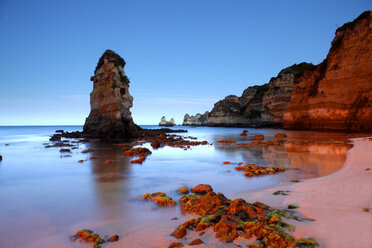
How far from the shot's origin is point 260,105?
78.9m

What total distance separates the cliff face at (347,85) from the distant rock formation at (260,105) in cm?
1604

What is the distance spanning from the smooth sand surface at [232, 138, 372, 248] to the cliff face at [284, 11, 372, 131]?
2542 cm

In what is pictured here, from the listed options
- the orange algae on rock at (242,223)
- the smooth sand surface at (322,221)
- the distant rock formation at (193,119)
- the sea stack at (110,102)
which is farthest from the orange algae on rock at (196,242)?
the distant rock formation at (193,119)

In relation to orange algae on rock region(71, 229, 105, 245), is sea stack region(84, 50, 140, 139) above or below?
above

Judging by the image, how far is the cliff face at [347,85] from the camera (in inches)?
966

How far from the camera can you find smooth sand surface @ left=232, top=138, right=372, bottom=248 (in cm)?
300

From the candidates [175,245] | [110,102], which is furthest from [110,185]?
[110,102]

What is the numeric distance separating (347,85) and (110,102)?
33972mm

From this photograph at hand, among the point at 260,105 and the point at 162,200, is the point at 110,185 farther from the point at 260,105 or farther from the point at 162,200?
the point at 260,105

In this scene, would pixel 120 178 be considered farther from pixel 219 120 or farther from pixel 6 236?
pixel 219 120

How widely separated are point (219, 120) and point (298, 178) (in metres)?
92.1

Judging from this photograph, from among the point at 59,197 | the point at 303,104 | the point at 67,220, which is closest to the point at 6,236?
the point at 67,220

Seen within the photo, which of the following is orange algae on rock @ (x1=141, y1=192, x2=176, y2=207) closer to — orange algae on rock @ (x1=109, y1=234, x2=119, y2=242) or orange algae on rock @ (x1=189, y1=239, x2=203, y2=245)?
orange algae on rock @ (x1=109, y1=234, x2=119, y2=242)

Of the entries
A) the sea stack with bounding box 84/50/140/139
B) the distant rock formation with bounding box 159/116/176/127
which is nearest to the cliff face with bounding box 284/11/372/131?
the sea stack with bounding box 84/50/140/139
